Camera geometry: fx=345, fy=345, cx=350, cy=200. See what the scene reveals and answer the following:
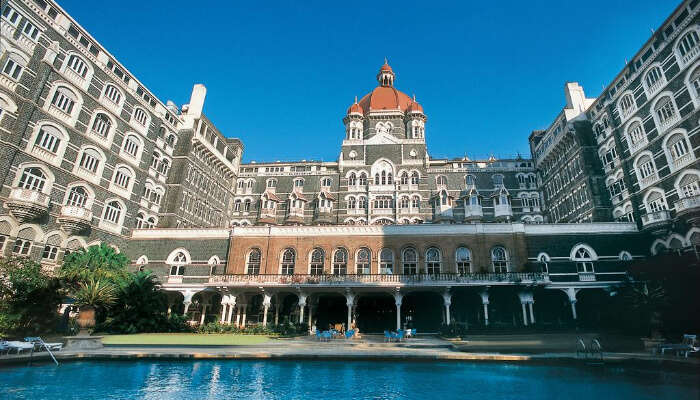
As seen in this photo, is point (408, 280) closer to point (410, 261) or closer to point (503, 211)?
point (410, 261)

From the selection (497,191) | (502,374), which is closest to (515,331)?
(502,374)

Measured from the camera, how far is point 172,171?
137 feet

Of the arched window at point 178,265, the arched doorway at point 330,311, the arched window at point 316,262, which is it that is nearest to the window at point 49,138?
the arched window at point 178,265

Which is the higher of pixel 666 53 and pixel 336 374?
pixel 666 53

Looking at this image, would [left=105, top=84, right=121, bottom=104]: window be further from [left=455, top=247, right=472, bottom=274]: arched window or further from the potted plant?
[left=455, top=247, right=472, bottom=274]: arched window

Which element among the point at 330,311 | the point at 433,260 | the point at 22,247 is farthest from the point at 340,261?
the point at 22,247

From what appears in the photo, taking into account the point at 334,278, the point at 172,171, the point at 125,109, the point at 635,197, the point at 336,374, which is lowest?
the point at 336,374

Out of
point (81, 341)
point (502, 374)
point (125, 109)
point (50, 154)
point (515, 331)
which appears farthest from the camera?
point (125, 109)

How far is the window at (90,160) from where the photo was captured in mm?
31312

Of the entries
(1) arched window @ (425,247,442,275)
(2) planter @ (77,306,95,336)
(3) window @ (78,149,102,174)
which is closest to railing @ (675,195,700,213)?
(1) arched window @ (425,247,442,275)

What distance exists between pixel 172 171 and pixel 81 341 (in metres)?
29.1

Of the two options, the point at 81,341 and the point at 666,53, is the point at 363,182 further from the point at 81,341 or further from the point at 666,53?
the point at 81,341

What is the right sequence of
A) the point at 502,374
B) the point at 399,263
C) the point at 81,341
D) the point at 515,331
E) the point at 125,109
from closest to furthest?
the point at 502,374
the point at 81,341
the point at 515,331
the point at 399,263
the point at 125,109

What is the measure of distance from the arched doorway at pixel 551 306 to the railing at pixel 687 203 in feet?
35.8
